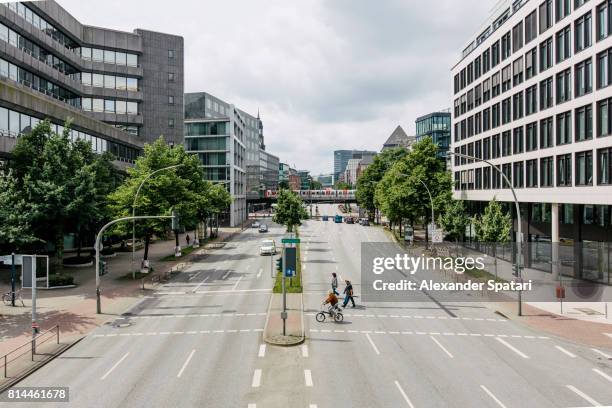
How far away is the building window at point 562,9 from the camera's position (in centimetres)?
3778

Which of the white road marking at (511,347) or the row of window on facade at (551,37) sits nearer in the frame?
the white road marking at (511,347)

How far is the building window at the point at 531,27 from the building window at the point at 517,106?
514 centimetres

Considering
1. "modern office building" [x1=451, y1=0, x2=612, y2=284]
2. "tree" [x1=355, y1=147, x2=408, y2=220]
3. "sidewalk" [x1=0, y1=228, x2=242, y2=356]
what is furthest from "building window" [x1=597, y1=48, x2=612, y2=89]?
"tree" [x1=355, y1=147, x2=408, y2=220]

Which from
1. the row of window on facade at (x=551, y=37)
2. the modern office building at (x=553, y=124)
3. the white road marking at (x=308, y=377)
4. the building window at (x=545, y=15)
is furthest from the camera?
the building window at (x=545, y=15)

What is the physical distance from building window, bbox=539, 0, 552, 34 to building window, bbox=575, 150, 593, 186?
12410 millimetres

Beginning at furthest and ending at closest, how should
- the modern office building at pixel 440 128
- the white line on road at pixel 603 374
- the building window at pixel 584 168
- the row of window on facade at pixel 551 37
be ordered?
the modern office building at pixel 440 128 → the building window at pixel 584 168 → the row of window on facade at pixel 551 37 → the white line on road at pixel 603 374

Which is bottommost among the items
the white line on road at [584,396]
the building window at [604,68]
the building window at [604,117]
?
the white line on road at [584,396]

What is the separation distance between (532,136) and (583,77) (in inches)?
A: 371

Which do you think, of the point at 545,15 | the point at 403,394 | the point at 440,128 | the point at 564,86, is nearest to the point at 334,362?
the point at 403,394

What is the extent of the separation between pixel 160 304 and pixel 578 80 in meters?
34.6

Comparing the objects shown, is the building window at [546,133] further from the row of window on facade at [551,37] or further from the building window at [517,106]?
the row of window on facade at [551,37]

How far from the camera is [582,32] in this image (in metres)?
36.0

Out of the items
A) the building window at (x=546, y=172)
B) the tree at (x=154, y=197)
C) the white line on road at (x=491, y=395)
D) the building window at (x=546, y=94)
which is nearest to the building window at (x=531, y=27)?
the building window at (x=546, y=94)

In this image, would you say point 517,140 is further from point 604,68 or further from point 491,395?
point 491,395
